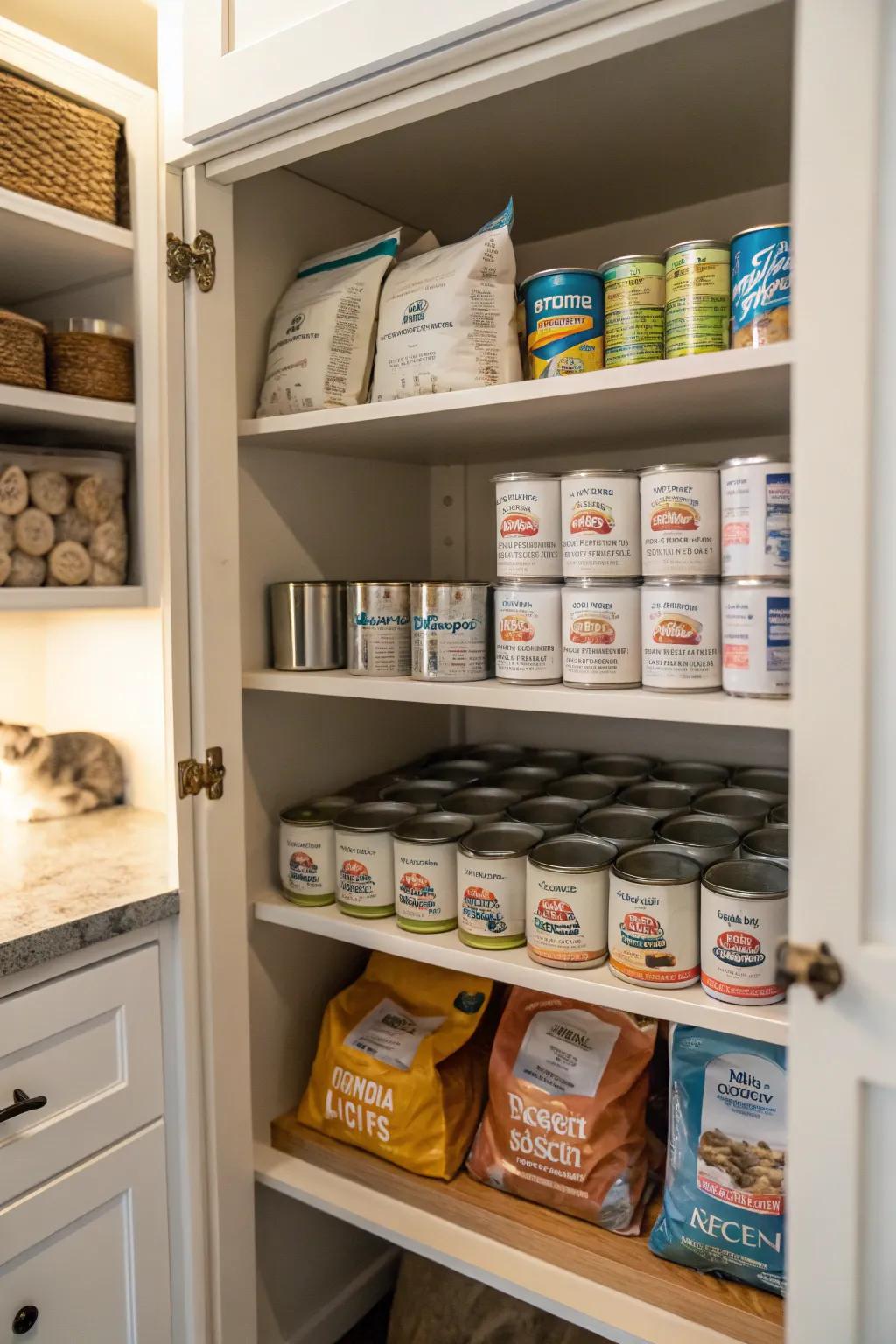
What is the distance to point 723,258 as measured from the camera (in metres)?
0.97

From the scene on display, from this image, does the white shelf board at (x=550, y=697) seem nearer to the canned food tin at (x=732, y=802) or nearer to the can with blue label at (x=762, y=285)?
the canned food tin at (x=732, y=802)

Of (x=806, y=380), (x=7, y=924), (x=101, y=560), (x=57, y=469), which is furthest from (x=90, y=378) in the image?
(x=806, y=380)

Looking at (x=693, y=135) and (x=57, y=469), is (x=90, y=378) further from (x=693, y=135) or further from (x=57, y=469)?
(x=693, y=135)

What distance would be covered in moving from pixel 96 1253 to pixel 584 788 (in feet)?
2.78

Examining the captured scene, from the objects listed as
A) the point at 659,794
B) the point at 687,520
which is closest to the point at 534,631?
the point at 687,520

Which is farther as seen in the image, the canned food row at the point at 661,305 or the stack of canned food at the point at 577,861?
the stack of canned food at the point at 577,861

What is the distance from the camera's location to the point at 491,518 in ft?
5.32

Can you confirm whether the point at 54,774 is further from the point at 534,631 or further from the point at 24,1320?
the point at 534,631

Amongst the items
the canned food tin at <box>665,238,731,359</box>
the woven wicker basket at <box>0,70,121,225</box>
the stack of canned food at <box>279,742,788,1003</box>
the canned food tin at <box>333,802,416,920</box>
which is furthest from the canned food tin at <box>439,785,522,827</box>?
the woven wicker basket at <box>0,70,121,225</box>

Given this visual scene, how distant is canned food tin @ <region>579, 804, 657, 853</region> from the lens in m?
1.24

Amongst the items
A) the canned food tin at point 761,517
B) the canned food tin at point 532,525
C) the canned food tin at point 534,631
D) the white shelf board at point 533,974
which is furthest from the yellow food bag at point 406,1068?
the canned food tin at point 761,517

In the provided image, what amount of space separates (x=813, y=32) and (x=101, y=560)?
106cm

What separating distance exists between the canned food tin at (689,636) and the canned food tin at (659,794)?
1.34 feet

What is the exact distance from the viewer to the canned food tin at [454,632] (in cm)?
116
